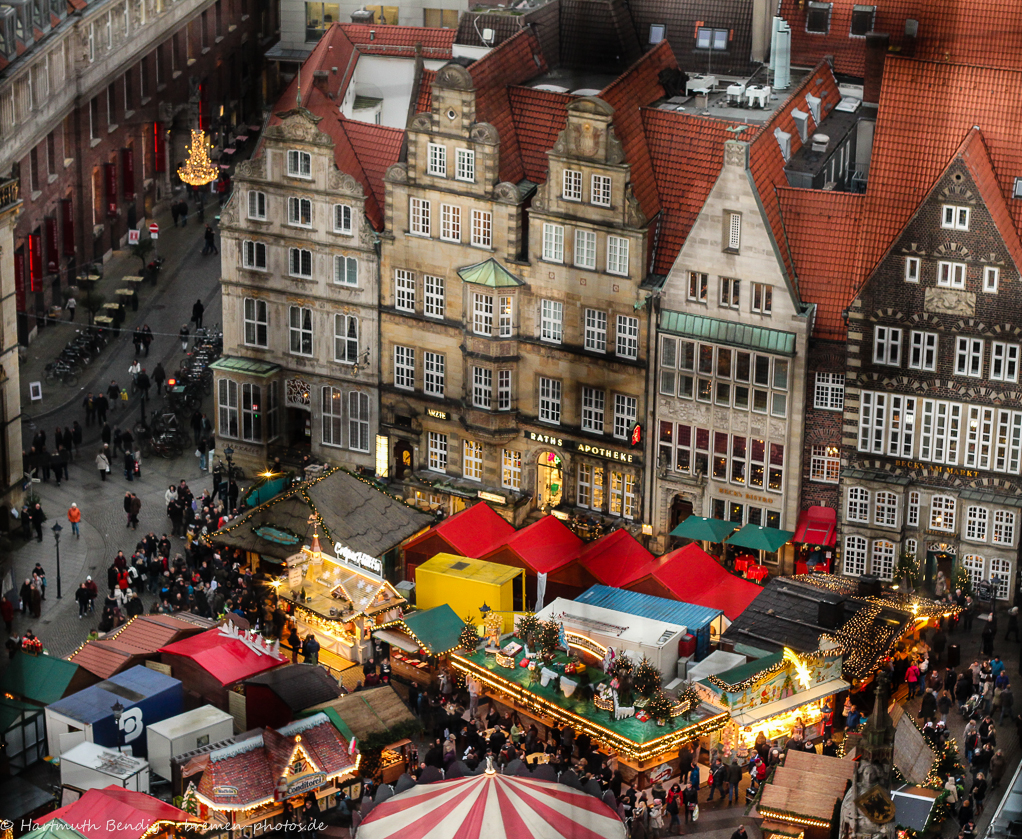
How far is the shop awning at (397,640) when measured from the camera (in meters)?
49.6

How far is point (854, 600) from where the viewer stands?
4984 centimetres

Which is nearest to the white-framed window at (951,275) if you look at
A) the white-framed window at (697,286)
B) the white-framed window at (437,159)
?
the white-framed window at (697,286)

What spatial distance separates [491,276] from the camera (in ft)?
183

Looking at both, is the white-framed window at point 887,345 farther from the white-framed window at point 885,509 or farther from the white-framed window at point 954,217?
the white-framed window at point 885,509

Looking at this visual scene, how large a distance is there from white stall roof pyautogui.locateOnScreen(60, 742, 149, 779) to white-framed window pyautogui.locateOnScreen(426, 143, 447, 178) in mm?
18667

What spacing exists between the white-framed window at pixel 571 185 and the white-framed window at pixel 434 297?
4.08 meters

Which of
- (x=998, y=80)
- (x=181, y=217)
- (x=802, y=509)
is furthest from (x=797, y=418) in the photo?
(x=181, y=217)

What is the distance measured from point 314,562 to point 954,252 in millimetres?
15664

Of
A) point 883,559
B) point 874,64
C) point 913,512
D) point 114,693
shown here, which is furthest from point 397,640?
point 874,64

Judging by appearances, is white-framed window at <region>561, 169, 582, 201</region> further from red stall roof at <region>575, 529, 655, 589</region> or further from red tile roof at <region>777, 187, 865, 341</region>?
red stall roof at <region>575, 529, 655, 589</region>

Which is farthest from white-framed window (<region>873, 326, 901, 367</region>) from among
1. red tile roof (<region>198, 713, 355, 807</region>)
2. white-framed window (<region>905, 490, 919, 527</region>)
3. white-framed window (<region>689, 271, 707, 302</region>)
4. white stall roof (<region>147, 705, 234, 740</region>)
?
white stall roof (<region>147, 705, 234, 740</region>)

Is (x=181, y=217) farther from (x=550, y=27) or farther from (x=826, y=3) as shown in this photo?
(x=826, y=3)

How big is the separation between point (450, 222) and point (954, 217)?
40.8ft

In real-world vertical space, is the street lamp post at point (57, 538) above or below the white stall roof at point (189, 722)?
below
